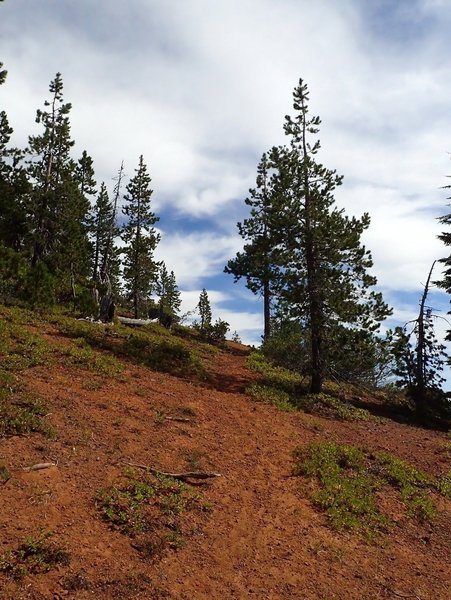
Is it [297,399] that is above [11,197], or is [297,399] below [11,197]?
below

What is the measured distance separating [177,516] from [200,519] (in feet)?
1.69

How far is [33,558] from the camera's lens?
6.55m

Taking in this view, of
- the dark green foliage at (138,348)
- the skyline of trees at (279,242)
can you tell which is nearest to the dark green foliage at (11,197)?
the skyline of trees at (279,242)

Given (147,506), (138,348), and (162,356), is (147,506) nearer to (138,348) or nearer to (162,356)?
(162,356)

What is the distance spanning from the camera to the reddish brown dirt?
23.2ft

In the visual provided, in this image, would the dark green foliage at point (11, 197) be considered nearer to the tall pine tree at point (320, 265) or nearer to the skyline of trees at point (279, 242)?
the skyline of trees at point (279, 242)

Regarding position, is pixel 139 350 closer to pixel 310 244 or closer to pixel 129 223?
pixel 310 244

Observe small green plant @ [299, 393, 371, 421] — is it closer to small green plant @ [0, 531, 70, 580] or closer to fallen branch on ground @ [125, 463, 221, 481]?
fallen branch on ground @ [125, 463, 221, 481]

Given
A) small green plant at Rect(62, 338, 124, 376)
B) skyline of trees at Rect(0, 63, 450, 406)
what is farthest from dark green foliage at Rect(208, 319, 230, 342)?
small green plant at Rect(62, 338, 124, 376)

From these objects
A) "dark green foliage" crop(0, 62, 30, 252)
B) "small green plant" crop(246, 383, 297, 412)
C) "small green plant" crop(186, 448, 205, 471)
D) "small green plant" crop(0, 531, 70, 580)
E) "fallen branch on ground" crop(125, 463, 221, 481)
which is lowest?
"small green plant" crop(0, 531, 70, 580)

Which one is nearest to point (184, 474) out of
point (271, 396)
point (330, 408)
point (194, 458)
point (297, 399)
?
point (194, 458)

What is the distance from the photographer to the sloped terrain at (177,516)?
22.9ft

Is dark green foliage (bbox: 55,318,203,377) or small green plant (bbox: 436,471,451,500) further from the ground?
dark green foliage (bbox: 55,318,203,377)

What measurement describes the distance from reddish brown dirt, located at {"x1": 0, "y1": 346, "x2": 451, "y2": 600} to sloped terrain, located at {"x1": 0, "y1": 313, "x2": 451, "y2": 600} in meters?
0.03
